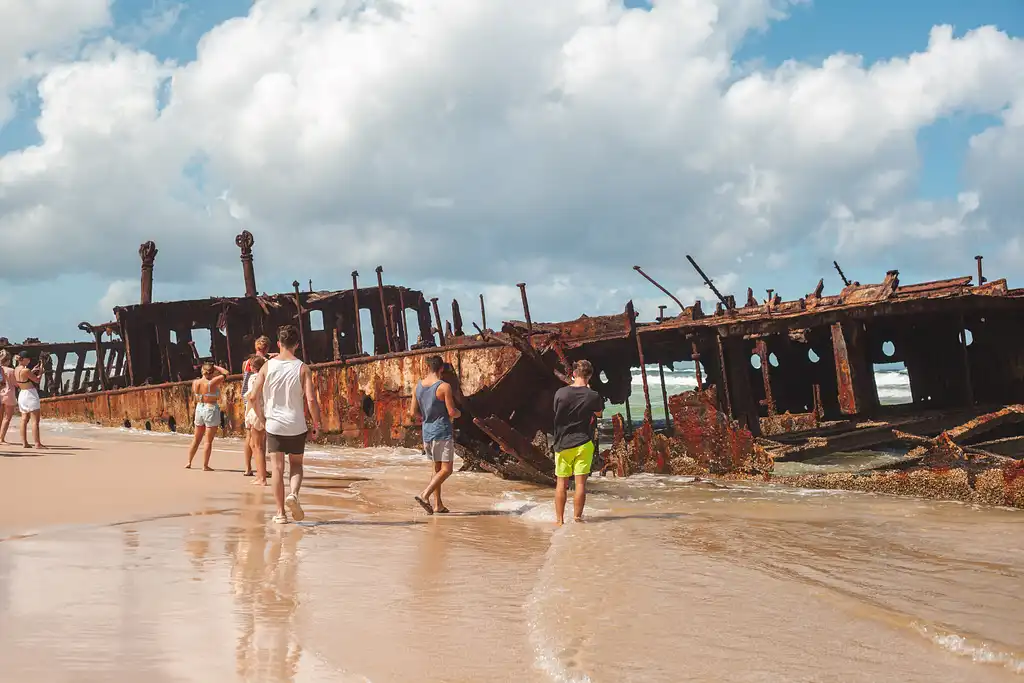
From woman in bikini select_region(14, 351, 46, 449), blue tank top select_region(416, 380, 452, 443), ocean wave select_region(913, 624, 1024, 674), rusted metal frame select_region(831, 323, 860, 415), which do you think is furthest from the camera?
rusted metal frame select_region(831, 323, 860, 415)

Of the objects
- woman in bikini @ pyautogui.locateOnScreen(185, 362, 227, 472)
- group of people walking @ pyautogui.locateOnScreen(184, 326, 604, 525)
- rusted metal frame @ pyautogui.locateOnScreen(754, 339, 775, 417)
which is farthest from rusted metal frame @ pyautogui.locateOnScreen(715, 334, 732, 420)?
woman in bikini @ pyautogui.locateOnScreen(185, 362, 227, 472)

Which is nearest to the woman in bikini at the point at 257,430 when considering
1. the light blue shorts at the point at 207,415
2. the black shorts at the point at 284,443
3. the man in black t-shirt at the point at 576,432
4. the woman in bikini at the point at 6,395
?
the light blue shorts at the point at 207,415

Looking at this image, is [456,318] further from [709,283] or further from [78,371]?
[78,371]

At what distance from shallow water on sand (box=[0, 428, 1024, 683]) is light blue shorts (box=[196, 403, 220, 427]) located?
2561mm

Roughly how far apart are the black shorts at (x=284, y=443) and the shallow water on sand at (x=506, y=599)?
55cm

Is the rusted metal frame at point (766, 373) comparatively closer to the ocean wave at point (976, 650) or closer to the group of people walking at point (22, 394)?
the ocean wave at point (976, 650)

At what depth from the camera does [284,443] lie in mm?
6000

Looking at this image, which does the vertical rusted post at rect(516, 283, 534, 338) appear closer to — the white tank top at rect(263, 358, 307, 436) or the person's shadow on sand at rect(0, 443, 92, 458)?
the white tank top at rect(263, 358, 307, 436)

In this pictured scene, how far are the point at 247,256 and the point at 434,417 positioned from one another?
12.8 metres

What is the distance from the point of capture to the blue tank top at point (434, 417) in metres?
6.98

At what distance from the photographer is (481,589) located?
14.8 ft

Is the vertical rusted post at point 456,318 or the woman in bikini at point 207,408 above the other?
the vertical rusted post at point 456,318

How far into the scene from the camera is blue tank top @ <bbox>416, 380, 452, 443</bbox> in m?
6.98

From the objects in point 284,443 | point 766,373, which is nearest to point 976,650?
point 284,443
